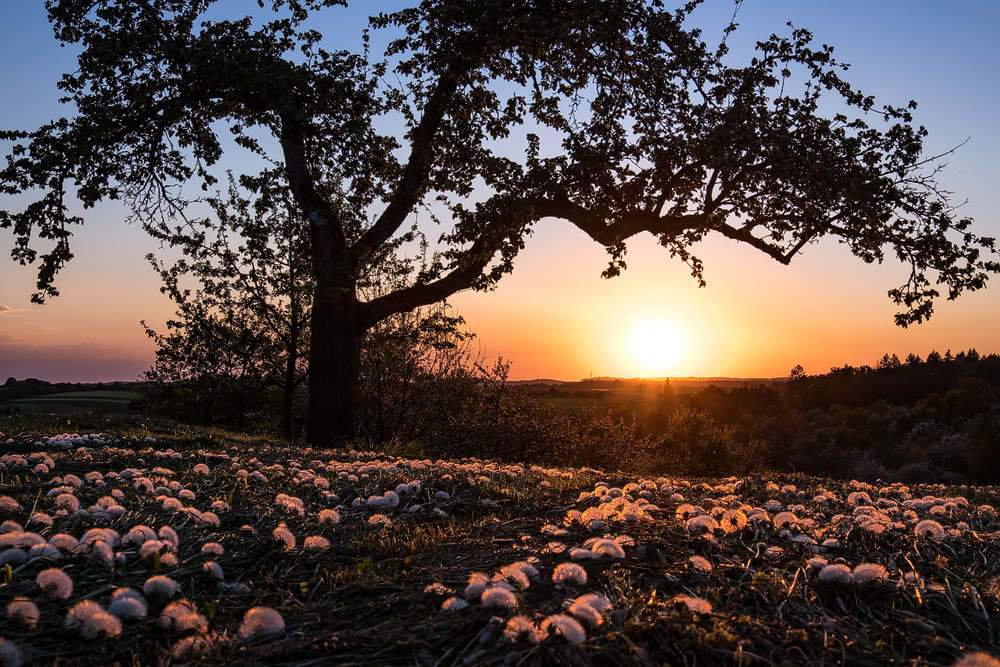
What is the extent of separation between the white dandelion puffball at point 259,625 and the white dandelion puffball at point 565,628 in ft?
2.86

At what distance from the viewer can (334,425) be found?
12.8 metres

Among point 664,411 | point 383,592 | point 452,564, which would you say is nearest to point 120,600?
point 383,592

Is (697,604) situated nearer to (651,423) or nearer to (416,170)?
(416,170)

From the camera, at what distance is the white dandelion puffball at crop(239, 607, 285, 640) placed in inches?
82.2

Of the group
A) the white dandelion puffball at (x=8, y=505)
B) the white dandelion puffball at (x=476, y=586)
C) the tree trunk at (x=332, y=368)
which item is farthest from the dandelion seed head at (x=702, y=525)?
the tree trunk at (x=332, y=368)

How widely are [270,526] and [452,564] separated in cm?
131

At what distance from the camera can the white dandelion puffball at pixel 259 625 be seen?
6.85 ft

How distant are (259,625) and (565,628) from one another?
99 centimetres

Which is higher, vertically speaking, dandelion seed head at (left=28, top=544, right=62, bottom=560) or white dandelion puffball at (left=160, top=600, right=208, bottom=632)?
dandelion seed head at (left=28, top=544, right=62, bottom=560)

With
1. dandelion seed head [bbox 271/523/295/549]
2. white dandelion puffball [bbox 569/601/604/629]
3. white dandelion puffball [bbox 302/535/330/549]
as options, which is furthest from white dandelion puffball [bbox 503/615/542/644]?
dandelion seed head [bbox 271/523/295/549]

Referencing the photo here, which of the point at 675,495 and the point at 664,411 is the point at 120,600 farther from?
the point at 664,411

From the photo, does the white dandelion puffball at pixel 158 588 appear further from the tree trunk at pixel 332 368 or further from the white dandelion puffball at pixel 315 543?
the tree trunk at pixel 332 368

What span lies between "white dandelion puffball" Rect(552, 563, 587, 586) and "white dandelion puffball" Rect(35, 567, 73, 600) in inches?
68.4

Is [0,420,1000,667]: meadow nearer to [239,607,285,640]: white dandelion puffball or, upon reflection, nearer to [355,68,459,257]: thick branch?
[239,607,285,640]: white dandelion puffball
